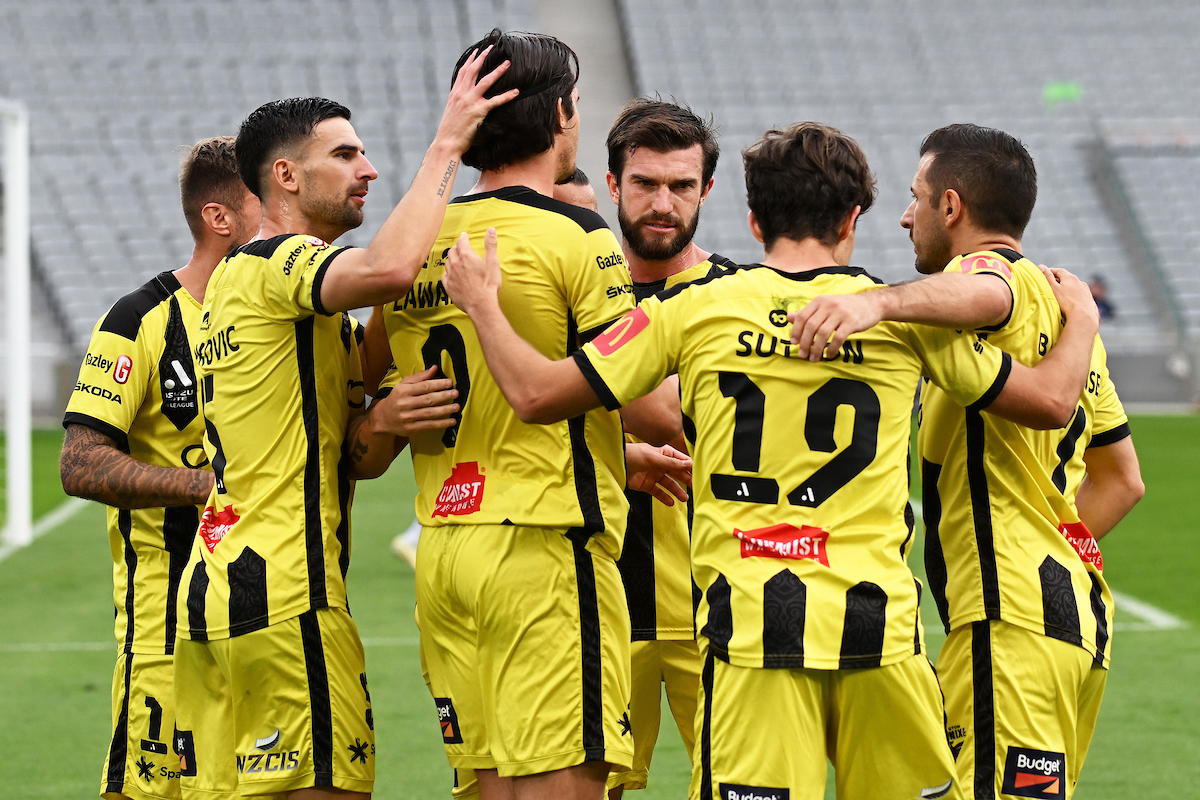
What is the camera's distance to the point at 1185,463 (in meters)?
15.6

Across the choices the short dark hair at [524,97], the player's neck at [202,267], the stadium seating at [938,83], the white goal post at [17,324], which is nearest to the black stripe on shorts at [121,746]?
the player's neck at [202,267]

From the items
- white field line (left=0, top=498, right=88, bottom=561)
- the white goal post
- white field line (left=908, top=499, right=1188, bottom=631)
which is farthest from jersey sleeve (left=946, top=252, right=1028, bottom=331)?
the white goal post

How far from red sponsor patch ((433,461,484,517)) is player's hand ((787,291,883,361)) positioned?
0.82 m

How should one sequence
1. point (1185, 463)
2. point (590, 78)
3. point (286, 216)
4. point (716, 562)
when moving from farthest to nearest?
point (590, 78) < point (1185, 463) < point (286, 216) < point (716, 562)

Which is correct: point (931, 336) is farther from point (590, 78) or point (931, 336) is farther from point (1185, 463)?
point (590, 78)

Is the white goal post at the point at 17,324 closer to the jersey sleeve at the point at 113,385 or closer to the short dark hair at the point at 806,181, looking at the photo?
the jersey sleeve at the point at 113,385

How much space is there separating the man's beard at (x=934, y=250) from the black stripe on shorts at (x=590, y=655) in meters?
1.17

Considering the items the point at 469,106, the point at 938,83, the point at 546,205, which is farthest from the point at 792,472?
the point at 938,83

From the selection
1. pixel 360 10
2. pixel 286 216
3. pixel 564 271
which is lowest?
pixel 564 271

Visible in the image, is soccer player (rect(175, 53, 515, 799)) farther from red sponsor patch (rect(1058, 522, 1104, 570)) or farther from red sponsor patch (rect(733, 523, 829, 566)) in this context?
red sponsor patch (rect(1058, 522, 1104, 570))

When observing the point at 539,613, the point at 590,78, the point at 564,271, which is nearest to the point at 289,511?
the point at 539,613

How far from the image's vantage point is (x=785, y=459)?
110 inches

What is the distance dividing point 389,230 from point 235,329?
1.77ft

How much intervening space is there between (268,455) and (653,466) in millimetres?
1013
